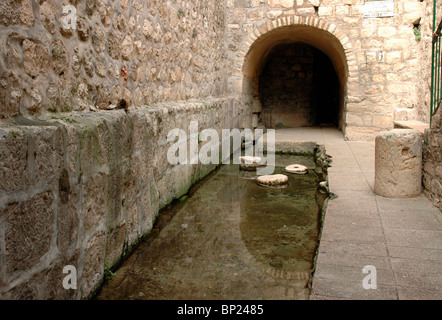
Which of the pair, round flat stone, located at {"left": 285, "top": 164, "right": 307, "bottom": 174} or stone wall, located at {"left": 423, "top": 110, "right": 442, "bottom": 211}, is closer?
stone wall, located at {"left": 423, "top": 110, "right": 442, "bottom": 211}

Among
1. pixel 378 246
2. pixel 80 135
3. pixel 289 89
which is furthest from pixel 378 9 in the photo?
pixel 80 135

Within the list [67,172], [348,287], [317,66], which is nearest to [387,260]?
[348,287]

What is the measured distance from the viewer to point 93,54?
2.40 m

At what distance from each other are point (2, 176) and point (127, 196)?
1328 mm

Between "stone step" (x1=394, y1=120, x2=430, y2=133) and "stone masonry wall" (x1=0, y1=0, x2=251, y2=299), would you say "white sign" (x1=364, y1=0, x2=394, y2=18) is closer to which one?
"stone step" (x1=394, y1=120, x2=430, y2=133)

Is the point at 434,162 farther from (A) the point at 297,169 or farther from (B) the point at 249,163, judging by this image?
(B) the point at 249,163

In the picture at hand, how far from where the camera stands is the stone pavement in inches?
81.4

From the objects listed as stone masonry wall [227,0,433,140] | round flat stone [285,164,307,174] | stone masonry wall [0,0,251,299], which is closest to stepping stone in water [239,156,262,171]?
round flat stone [285,164,307,174]

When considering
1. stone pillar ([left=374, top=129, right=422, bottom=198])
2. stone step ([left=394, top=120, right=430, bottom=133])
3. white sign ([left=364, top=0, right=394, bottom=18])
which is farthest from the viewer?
white sign ([left=364, top=0, right=394, bottom=18])

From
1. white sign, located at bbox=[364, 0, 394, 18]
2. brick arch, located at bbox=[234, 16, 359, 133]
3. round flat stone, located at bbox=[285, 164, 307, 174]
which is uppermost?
white sign, located at bbox=[364, 0, 394, 18]

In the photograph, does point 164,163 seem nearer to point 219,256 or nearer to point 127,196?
point 127,196

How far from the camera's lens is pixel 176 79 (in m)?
4.20

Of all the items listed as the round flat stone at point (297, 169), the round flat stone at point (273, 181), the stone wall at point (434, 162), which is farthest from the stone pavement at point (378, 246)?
the round flat stone at point (297, 169)

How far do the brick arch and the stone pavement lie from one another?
145 inches
